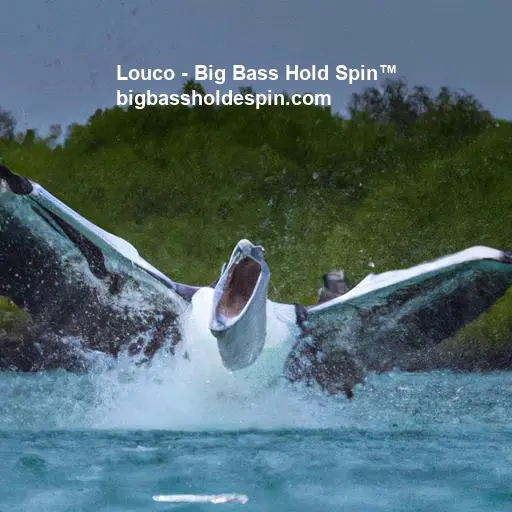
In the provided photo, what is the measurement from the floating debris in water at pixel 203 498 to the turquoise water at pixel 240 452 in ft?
0.34

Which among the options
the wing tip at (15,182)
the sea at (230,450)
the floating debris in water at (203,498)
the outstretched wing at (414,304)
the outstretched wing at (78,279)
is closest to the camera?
the floating debris in water at (203,498)

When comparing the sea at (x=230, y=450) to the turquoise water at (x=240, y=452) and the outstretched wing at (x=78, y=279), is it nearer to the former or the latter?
the turquoise water at (x=240, y=452)

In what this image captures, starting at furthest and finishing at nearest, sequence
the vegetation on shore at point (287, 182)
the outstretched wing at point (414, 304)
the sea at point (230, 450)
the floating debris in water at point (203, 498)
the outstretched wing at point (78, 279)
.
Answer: the vegetation on shore at point (287, 182), the outstretched wing at point (414, 304), the outstretched wing at point (78, 279), the sea at point (230, 450), the floating debris in water at point (203, 498)

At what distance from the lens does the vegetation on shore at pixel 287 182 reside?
37.1 m

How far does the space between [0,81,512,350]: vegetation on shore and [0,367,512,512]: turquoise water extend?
2346cm

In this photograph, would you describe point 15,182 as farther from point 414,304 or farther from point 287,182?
point 287,182

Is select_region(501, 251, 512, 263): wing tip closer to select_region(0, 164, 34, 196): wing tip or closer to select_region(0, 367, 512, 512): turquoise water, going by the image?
select_region(0, 367, 512, 512): turquoise water

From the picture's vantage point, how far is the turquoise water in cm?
791

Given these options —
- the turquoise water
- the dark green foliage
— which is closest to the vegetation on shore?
the dark green foliage

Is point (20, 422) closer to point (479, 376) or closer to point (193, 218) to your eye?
point (479, 376)

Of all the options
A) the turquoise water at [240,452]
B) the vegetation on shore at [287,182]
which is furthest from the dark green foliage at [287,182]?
the turquoise water at [240,452]

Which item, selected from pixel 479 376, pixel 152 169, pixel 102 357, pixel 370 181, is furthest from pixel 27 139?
pixel 102 357

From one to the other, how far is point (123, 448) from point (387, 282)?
284 cm

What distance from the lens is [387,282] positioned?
32.7ft
